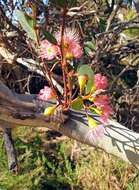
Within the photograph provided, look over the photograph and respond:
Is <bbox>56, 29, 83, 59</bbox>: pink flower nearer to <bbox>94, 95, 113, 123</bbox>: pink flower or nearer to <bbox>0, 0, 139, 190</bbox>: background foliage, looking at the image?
<bbox>94, 95, 113, 123</bbox>: pink flower

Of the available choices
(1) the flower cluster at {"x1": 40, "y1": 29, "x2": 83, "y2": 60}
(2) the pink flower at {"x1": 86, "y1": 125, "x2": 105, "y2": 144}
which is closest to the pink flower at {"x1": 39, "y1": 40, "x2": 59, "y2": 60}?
(1) the flower cluster at {"x1": 40, "y1": 29, "x2": 83, "y2": 60}

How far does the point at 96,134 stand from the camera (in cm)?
140

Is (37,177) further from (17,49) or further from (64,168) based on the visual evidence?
(17,49)

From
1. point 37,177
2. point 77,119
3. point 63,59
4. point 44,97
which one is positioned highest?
point 63,59

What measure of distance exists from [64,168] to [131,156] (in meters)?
2.89

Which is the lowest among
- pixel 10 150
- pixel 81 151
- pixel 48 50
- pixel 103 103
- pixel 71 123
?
pixel 81 151

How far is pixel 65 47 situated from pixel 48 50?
41mm

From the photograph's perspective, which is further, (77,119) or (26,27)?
(77,119)

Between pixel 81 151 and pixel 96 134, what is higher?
pixel 96 134

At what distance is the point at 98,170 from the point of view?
13.8 ft

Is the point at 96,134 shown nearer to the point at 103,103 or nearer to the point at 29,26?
the point at 103,103

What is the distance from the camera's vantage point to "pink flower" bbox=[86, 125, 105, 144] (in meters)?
1.37

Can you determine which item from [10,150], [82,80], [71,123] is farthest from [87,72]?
[10,150]

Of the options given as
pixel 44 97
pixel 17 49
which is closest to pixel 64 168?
pixel 17 49
